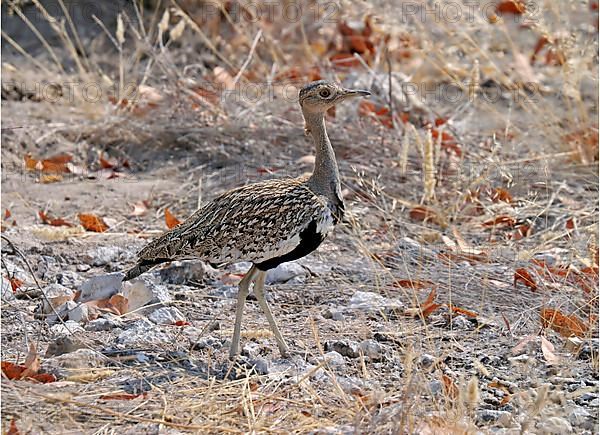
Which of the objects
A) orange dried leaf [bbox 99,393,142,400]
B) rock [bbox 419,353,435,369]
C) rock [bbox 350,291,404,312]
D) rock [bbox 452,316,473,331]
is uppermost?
orange dried leaf [bbox 99,393,142,400]

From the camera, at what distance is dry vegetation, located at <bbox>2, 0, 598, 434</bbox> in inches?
133

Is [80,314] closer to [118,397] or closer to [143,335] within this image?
[143,335]

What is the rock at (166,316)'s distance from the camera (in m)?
4.13

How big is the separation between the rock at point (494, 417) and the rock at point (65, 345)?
141cm

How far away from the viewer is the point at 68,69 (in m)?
7.50

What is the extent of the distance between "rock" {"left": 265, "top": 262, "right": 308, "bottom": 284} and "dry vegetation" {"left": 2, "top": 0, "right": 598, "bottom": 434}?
0.07 m

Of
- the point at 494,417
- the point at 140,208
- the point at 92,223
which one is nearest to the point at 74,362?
the point at 494,417

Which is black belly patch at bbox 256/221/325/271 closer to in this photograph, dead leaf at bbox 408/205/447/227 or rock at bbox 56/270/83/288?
rock at bbox 56/270/83/288

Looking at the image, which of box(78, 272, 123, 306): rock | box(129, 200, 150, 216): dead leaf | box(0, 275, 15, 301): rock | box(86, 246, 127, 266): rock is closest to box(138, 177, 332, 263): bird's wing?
box(78, 272, 123, 306): rock

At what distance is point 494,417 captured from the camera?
11.1 ft

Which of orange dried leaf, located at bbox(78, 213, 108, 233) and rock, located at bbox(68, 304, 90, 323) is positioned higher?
rock, located at bbox(68, 304, 90, 323)

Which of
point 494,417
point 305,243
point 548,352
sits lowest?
point 548,352

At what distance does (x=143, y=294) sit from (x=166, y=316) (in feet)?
0.75

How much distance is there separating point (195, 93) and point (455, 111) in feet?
5.28
